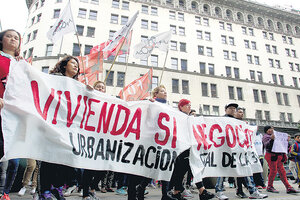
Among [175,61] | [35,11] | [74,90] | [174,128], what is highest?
[35,11]

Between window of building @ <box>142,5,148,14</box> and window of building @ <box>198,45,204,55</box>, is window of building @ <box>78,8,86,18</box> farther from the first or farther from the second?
window of building @ <box>198,45,204,55</box>

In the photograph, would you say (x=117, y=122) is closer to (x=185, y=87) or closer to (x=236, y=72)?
(x=185, y=87)

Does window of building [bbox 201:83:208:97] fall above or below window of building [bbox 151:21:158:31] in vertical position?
below

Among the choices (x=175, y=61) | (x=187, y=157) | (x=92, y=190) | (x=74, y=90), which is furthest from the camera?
(x=175, y=61)

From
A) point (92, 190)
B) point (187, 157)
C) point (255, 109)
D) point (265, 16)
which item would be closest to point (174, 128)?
point (187, 157)

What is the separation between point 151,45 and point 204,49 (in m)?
21.9

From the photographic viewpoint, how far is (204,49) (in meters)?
30.5

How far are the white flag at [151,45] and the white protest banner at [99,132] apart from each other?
7.31 metres

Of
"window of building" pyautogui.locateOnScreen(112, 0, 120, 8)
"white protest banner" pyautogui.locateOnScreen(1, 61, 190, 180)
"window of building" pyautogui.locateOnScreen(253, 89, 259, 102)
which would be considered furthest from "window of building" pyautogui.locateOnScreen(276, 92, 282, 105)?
"white protest banner" pyautogui.locateOnScreen(1, 61, 190, 180)

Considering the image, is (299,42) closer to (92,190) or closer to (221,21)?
(221,21)

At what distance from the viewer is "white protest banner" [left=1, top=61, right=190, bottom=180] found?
2443 millimetres

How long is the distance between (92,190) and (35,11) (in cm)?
3352

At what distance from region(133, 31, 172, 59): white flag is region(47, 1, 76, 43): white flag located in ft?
12.3

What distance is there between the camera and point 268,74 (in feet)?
109
